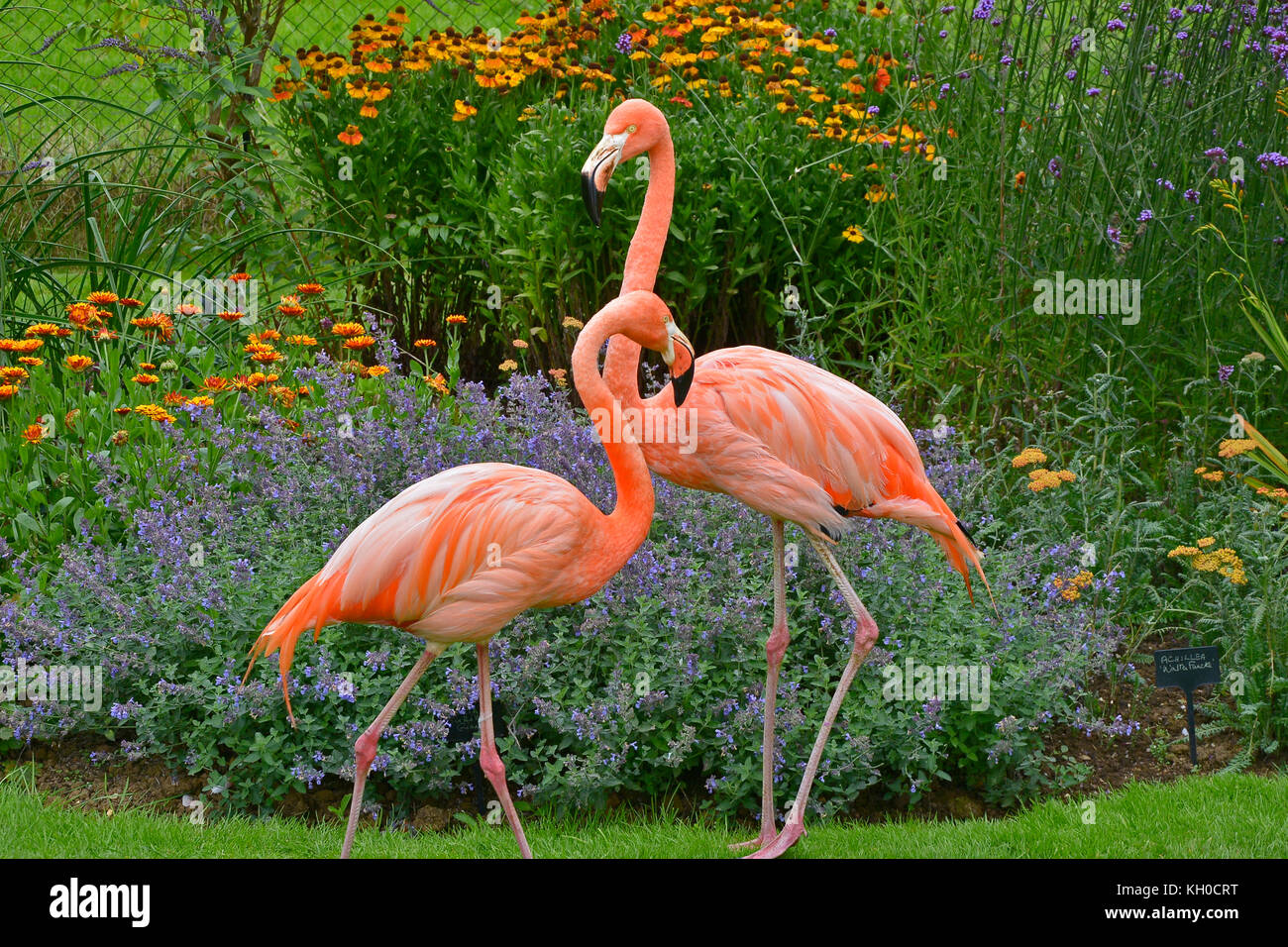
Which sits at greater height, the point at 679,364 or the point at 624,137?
the point at 624,137

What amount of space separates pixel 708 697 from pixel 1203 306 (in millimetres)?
2681

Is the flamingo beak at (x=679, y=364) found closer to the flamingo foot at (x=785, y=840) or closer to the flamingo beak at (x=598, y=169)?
the flamingo beak at (x=598, y=169)

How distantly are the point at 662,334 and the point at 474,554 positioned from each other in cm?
72

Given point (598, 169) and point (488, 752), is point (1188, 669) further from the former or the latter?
point (598, 169)

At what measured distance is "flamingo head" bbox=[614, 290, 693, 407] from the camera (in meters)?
3.22

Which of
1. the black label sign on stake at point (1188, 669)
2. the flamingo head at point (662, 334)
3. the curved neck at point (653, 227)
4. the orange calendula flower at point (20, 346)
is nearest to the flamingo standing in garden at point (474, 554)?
the flamingo head at point (662, 334)

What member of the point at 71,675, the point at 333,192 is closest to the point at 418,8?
the point at 333,192

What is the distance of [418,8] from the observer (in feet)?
45.6

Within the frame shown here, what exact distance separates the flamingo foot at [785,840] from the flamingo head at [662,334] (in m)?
1.23

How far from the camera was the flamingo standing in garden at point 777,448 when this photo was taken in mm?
3656

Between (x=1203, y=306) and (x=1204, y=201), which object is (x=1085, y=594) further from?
(x=1204, y=201)

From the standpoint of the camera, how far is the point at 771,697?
3.71m

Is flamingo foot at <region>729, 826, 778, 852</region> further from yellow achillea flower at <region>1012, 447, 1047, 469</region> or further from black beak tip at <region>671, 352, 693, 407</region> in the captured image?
yellow achillea flower at <region>1012, 447, 1047, 469</region>

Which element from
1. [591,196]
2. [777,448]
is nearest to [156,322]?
[591,196]
